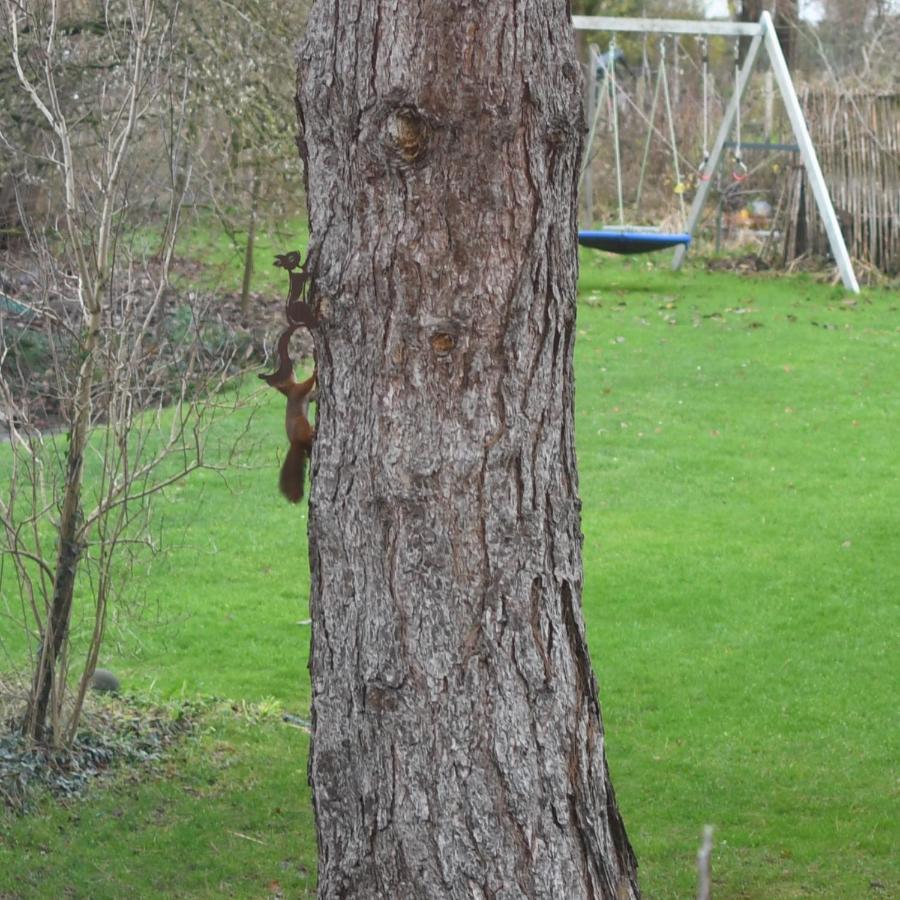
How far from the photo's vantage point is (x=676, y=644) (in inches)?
281

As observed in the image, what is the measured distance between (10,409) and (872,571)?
5.07m

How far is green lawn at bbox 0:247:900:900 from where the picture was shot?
4906 mm

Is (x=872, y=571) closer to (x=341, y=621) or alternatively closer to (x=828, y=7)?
(x=341, y=621)

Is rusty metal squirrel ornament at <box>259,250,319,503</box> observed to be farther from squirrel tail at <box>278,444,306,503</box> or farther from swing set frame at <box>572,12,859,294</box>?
swing set frame at <box>572,12,859,294</box>

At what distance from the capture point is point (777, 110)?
21.4 metres

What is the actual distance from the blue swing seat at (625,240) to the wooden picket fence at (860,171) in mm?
3401

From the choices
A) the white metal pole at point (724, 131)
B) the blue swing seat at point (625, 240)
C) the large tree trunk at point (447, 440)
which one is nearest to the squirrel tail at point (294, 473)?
the large tree trunk at point (447, 440)

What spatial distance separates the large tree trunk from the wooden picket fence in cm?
1436

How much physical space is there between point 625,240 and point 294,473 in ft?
36.2

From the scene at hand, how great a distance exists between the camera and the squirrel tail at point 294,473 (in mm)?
3299

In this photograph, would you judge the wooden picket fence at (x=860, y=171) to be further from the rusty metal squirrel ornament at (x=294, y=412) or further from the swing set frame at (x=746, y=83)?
the rusty metal squirrel ornament at (x=294, y=412)

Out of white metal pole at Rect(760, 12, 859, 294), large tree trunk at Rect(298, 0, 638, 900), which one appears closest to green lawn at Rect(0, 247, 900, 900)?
large tree trunk at Rect(298, 0, 638, 900)

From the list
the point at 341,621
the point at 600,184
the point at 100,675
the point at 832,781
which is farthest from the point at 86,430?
the point at 600,184

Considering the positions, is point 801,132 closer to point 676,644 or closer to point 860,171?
point 860,171
